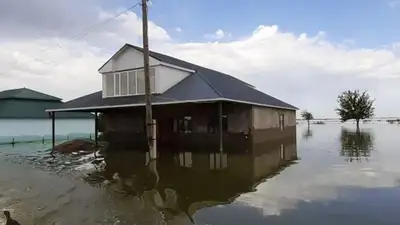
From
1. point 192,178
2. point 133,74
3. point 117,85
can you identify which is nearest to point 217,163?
point 192,178

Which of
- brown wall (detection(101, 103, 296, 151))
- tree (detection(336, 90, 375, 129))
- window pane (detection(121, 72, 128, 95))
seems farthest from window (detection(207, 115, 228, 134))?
tree (detection(336, 90, 375, 129))

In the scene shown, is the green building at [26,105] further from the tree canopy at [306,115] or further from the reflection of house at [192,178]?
the tree canopy at [306,115]

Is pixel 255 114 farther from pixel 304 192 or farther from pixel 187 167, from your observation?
pixel 304 192

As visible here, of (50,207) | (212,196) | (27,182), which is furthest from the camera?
(27,182)

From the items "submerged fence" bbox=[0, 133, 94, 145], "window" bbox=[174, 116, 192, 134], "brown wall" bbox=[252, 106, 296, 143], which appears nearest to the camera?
"brown wall" bbox=[252, 106, 296, 143]

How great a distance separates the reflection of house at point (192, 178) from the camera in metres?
7.23

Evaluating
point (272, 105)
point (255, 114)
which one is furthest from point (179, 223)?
point (272, 105)

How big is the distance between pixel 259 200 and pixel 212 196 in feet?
3.42

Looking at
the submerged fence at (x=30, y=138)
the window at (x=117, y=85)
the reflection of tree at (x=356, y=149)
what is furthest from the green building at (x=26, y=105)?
the reflection of tree at (x=356, y=149)

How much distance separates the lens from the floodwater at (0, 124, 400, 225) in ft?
20.1

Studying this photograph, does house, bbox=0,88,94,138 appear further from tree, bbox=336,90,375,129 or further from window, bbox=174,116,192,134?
tree, bbox=336,90,375,129

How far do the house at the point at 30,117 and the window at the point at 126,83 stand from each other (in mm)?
11466

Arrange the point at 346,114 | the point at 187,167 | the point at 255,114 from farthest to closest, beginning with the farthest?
the point at 346,114
the point at 255,114
the point at 187,167

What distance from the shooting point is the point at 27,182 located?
980 cm
